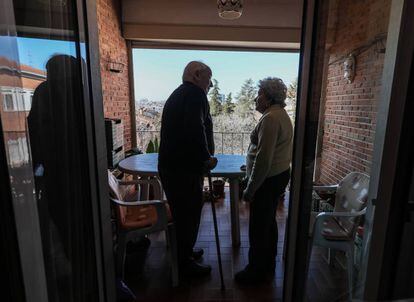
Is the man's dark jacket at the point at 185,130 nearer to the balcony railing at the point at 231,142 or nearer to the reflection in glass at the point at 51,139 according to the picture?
the reflection in glass at the point at 51,139

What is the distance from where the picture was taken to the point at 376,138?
993 millimetres

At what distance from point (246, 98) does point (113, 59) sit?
223cm

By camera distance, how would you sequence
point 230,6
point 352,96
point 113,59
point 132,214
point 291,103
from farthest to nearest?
point 113,59
point 230,6
point 291,103
point 132,214
point 352,96

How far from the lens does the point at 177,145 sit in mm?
1899

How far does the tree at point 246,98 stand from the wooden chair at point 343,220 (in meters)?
3.34

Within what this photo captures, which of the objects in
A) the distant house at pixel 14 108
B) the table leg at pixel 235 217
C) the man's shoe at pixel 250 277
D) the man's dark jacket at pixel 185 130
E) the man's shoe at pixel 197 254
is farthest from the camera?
the table leg at pixel 235 217

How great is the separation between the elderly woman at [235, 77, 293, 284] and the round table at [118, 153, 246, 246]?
463 mm

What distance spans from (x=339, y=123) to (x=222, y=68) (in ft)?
11.1

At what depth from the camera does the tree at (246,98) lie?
183 inches

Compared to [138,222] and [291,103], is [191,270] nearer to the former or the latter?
[138,222]

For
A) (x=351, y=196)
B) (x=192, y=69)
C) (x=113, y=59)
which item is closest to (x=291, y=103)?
(x=192, y=69)

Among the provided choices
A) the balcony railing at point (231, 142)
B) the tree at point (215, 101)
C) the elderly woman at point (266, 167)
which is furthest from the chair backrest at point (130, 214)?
the tree at point (215, 101)

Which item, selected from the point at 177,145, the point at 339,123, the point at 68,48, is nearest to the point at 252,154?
the point at 177,145

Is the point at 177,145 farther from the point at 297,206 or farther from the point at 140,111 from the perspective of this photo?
the point at 140,111
